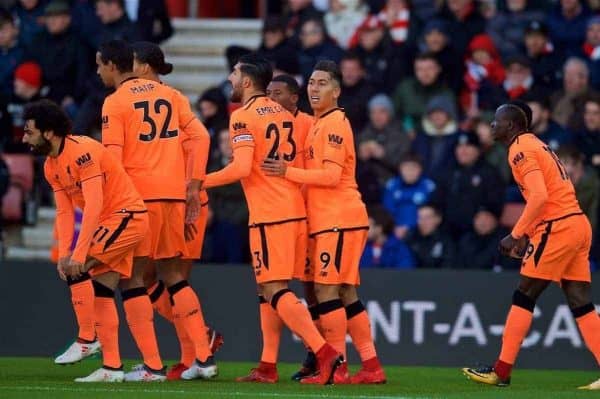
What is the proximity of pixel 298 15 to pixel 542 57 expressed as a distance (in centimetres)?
319

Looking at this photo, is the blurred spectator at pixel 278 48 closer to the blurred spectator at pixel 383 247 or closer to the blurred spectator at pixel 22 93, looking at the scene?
the blurred spectator at pixel 383 247

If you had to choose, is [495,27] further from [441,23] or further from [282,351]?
[282,351]

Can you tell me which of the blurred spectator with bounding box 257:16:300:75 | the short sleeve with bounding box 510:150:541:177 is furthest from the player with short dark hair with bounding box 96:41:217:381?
the blurred spectator with bounding box 257:16:300:75

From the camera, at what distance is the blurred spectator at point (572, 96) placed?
1744cm

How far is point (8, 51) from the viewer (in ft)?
64.5

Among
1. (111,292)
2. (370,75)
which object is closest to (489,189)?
(370,75)

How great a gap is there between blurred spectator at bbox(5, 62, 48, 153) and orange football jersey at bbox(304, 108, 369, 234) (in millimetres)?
7217

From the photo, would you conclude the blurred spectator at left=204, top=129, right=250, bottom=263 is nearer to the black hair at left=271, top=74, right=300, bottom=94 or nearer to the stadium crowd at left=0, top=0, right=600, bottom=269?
the stadium crowd at left=0, top=0, right=600, bottom=269

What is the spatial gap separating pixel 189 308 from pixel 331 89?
199 cm

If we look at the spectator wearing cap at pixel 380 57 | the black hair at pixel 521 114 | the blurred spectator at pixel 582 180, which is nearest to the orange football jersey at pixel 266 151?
the black hair at pixel 521 114

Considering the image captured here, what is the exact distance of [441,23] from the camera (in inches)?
730

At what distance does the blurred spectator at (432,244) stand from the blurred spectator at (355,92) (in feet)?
5.62

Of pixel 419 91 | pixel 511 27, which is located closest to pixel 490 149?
pixel 419 91

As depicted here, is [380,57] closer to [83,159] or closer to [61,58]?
[61,58]
